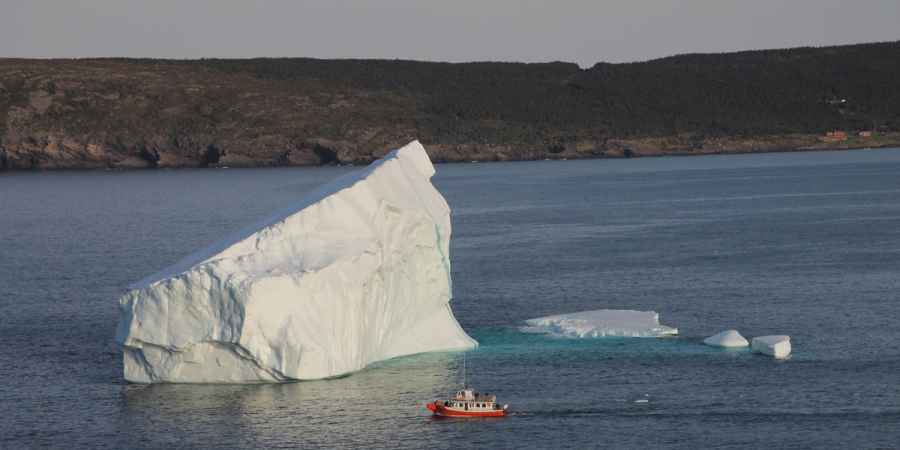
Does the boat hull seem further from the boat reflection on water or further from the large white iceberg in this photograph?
the large white iceberg

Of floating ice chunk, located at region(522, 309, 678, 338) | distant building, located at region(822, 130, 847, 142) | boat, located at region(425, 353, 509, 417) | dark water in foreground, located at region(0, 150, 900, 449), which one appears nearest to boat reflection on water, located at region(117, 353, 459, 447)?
dark water in foreground, located at region(0, 150, 900, 449)

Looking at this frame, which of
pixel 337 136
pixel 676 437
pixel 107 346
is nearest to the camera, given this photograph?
pixel 676 437

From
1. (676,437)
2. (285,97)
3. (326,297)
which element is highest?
(285,97)

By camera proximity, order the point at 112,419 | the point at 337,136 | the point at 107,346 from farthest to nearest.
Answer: the point at 337,136, the point at 107,346, the point at 112,419

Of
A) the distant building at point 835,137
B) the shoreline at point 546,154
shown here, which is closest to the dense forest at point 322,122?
the shoreline at point 546,154

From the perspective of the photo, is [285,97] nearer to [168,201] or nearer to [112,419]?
[168,201]

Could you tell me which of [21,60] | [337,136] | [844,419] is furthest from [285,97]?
[844,419]

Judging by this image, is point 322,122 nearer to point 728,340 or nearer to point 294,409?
point 728,340
